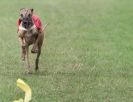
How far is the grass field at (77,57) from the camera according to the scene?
9240mm

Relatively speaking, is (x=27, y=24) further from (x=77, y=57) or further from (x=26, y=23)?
(x=77, y=57)

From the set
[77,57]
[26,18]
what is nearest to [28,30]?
[26,18]

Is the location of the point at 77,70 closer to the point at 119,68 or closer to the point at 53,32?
the point at 119,68

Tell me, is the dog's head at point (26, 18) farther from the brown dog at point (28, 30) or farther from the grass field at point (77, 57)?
the grass field at point (77, 57)

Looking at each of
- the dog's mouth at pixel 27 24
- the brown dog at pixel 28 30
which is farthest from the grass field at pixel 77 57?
the dog's mouth at pixel 27 24

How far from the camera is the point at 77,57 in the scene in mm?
13016

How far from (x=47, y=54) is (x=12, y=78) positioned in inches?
129

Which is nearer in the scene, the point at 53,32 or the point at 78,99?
the point at 78,99

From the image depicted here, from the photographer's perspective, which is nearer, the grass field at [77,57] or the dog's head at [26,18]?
the grass field at [77,57]

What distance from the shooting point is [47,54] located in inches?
535

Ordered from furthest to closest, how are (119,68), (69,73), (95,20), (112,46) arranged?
(95,20) < (112,46) < (119,68) < (69,73)

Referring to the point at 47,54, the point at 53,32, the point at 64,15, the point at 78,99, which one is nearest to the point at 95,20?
the point at 64,15

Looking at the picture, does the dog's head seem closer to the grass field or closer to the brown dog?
the brown dog

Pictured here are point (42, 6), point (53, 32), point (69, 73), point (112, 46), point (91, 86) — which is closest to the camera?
point (91, 86)
